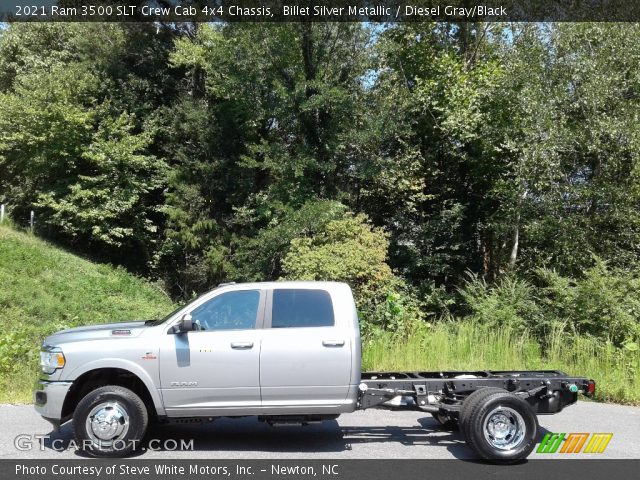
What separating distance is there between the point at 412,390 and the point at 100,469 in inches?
140

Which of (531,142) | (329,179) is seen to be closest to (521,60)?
(531,142)

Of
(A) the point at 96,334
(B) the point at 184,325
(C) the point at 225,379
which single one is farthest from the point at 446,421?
(A) the point at 96,334

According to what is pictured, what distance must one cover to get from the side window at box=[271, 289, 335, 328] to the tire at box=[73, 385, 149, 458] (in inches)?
71.2

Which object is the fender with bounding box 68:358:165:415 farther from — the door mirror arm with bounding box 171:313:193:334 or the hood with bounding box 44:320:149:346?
the door mirror arm with bounding box 171:313:193:334

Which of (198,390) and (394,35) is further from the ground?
(394,35)

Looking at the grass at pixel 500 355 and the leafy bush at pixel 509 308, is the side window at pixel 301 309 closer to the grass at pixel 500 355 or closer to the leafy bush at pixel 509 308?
the grass at pixel 500 355

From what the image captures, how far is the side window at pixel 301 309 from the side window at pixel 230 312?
256mm

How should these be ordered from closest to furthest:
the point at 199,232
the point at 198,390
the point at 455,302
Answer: the point at 198,390 < the point at 455,302 < the point at 199,232

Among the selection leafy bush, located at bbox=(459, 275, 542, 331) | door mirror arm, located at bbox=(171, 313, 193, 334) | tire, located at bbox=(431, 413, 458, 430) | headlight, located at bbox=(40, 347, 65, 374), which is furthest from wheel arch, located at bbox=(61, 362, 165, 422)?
leafy bush, located at bbox=(459, 275, 542, 331)

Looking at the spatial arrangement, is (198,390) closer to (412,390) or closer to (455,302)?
(412,390)

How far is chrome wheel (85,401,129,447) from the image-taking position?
666 cm

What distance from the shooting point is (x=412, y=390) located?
7.24 metres

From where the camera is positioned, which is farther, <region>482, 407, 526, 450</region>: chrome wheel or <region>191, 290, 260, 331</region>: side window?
<region>191, 290, 260, 331</region>: side window

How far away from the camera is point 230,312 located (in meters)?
7.15
